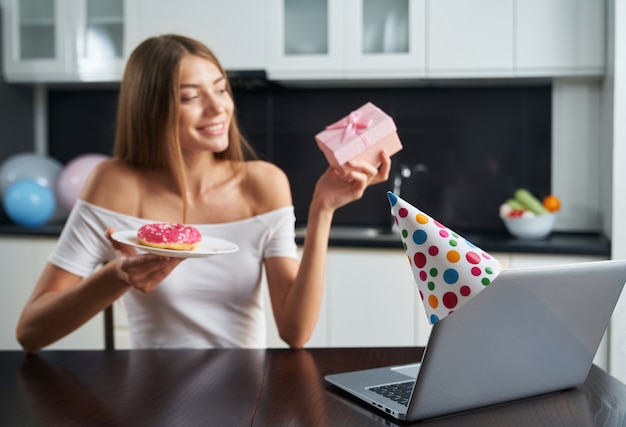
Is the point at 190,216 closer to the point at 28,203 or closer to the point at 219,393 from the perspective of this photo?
the point at 219,393

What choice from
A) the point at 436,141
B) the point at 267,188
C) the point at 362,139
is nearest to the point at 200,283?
the point at 267,188

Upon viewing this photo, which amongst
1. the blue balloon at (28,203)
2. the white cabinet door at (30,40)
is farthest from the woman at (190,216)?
the white cabinet door at (30,40)

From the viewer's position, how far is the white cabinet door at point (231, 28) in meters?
3.00

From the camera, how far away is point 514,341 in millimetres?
938

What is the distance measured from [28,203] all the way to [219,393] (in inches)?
85.9

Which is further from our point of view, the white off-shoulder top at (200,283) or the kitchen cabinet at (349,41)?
the kitchen cabinet at (349,41)

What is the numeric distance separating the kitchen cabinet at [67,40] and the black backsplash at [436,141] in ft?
1.80

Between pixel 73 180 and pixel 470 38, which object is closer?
pixel 470 38

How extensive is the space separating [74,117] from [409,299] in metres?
1.87

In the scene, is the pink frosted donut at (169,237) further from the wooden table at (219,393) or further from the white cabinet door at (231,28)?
the white cabinet door at (231,28)

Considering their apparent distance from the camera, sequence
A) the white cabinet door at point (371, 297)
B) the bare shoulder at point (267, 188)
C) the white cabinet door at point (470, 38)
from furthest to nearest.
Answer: the white cabinet door at point (470, 38), the white cabinet door at point (371, 297), the bare shoulder at point (267, 188)

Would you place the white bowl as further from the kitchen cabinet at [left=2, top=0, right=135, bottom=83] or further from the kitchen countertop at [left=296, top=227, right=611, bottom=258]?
the kitchen cabinet at [left=2, top=0, right=135, bottom=83]

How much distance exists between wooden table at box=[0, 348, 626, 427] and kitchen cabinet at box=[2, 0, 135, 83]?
202cm

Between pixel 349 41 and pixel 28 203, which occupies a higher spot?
pixel 349 41
